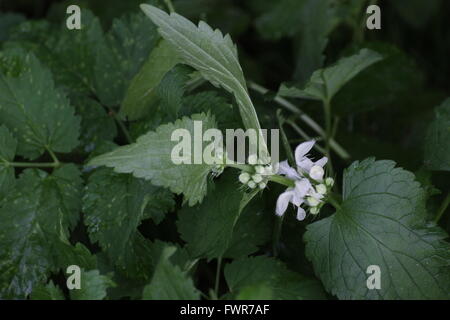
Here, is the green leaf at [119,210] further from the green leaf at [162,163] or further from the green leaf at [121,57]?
the green leaf at [121,57]

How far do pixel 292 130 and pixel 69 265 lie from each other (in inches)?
31.7

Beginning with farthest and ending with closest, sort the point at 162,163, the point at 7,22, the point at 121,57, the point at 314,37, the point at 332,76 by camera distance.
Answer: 1. the point at 7,22
2. the point at 314,37
3. the point at 121,57
4. the point at 332,76
5. the point at 162,163

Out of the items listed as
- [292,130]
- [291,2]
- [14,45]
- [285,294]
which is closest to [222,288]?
[285,294]

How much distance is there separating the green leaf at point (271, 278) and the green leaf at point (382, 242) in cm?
5

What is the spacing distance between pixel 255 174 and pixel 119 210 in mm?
373

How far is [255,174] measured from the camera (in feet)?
3.94

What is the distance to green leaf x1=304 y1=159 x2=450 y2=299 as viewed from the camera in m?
1.20

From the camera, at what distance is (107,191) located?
4.54ft

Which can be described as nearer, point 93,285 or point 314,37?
point 93,285

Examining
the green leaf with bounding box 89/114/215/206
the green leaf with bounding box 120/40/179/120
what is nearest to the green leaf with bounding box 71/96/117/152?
the green leaf with bounding box 120/40/179/120

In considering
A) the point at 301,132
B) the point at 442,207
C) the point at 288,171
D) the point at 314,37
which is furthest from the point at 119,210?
the point at 314,37

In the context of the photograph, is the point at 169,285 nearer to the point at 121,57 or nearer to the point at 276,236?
the point at 276,236
